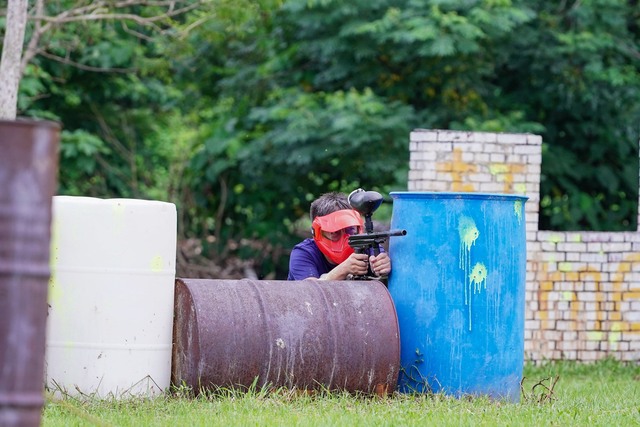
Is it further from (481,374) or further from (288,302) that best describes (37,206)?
(481,374)

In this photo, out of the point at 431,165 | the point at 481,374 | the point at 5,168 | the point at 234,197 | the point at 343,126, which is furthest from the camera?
the point at 234,197

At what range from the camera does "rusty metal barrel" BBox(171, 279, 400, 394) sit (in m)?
5.63

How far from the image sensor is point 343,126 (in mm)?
13203

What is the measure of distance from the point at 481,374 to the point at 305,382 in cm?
101

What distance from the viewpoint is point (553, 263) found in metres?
10.3

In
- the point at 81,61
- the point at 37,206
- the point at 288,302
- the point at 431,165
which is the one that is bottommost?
the point at 288,302

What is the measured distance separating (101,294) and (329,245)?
64.0 inches

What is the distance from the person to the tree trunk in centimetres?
497

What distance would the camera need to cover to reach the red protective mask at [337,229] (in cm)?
654

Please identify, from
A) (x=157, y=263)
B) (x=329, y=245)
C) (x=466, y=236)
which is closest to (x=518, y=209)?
(x=466, y=236)

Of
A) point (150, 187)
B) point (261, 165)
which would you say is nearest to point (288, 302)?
point (261, 165)

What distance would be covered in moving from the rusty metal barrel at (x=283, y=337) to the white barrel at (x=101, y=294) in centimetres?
25

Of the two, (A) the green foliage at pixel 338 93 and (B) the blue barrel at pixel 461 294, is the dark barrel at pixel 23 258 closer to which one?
(B) the blue barrel at pixel 461 294

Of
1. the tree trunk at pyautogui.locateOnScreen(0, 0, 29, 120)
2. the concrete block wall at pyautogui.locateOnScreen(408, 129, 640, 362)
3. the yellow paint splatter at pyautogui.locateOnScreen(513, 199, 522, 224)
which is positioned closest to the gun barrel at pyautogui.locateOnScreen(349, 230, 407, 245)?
the yellow paint splatter at pyautogui.locateOnScreen(513, 199, 522, 224)
